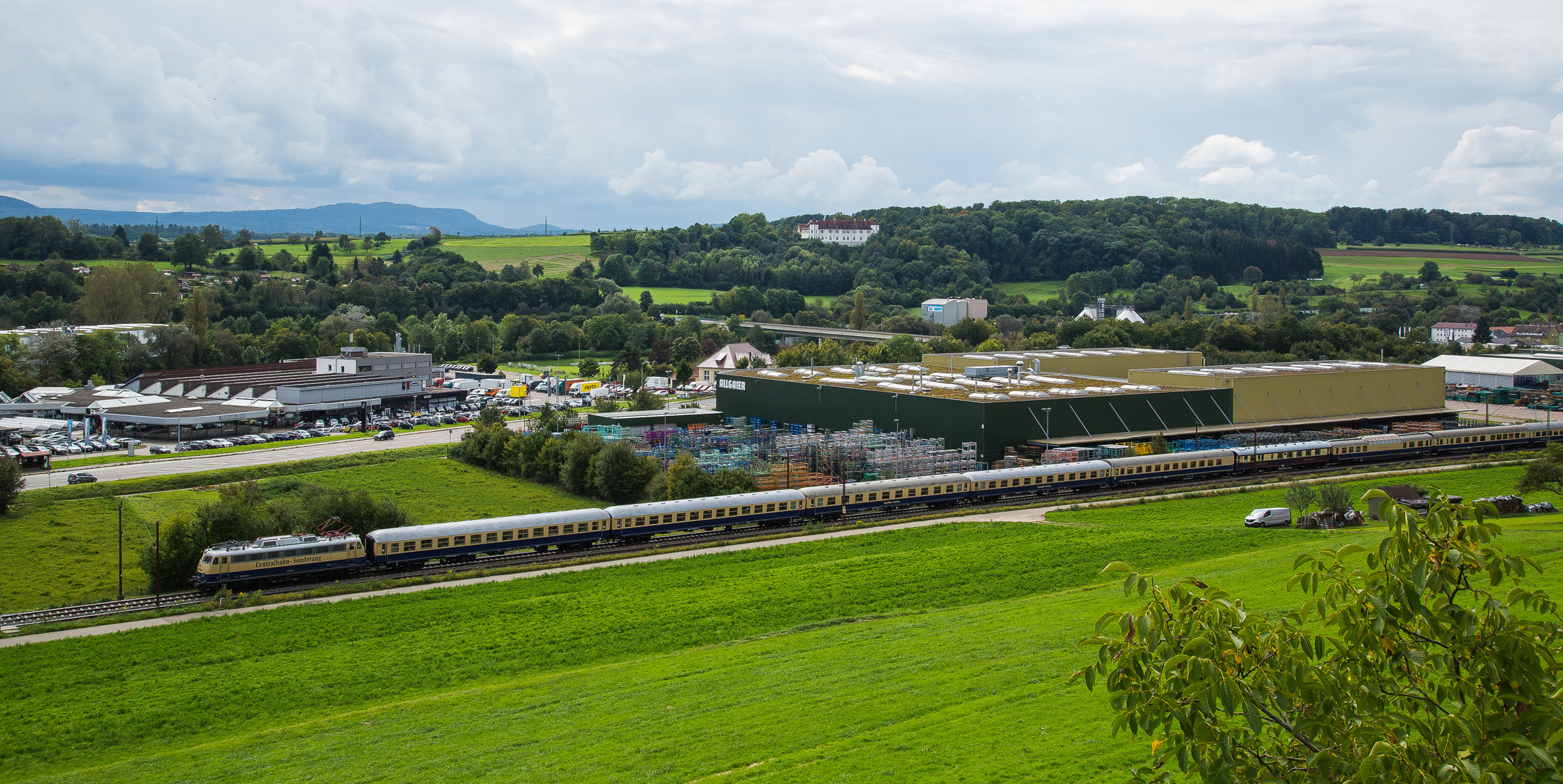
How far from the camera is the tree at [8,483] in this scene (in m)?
46.3

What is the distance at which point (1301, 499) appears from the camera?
42469mm

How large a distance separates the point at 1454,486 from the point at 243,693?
52251 millimetres

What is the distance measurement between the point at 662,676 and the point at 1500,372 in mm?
100599

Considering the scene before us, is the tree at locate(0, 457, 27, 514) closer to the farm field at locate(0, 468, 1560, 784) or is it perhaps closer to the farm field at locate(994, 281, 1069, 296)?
the farm field at locate(0, 468, 1560, 784)

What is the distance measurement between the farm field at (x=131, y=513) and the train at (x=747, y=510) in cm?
500

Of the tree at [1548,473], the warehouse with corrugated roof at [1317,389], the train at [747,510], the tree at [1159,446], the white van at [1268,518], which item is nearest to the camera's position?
the train at [747,510]

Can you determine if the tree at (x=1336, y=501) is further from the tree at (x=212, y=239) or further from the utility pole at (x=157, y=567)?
the tree at (x=212, y=239)

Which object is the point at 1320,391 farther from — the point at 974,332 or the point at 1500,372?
the point at 974,332

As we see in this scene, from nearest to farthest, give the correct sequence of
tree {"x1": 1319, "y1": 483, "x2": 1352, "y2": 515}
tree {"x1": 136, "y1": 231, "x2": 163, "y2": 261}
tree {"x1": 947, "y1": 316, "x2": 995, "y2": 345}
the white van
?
the white van < tree {"x1": 1319, "y1": 483, "x2": 1352, "y2": 515} < tree {"x1": 947, "y1": 316, "x2": 995, "y2": 345} < tree {"x1": 136, "y1": 231, "x2": 163, "y2": 261}

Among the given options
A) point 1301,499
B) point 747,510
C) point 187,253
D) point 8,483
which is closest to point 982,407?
point 1301,499

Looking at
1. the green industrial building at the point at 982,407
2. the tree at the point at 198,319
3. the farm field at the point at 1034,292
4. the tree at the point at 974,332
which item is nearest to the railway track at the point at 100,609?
the green industrial building at the point at 982,407

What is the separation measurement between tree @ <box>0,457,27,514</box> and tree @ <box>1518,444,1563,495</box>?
67.2 meters

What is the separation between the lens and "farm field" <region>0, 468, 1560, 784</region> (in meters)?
17.3

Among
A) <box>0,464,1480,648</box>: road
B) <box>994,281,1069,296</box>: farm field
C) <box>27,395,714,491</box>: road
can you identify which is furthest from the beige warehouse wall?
<box>994,281,1069,296</box>: farm field
